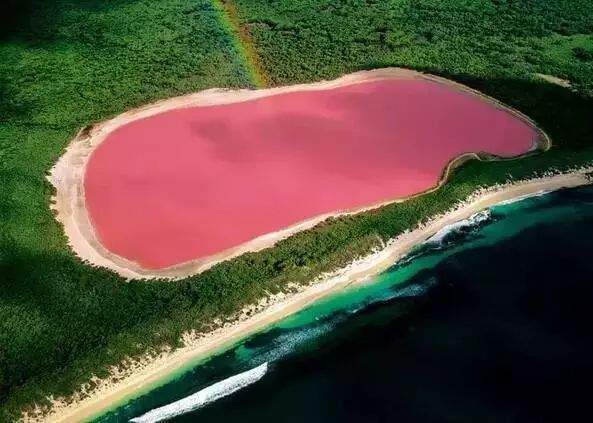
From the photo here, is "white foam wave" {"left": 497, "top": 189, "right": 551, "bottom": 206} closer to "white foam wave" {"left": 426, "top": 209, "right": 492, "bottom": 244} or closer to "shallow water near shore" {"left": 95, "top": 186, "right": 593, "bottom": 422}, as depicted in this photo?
"white foam wave" {"left": 426, "top": 209, "right": 492, "bottom": 244}

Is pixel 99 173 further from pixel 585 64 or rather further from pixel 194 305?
pixel 585 64

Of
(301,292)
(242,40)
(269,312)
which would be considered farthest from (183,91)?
(269,312)

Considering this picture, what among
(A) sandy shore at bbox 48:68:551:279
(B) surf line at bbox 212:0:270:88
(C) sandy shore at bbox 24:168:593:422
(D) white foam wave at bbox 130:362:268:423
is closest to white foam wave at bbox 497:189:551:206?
(C) sandy shore at bbox 24:168:593:422

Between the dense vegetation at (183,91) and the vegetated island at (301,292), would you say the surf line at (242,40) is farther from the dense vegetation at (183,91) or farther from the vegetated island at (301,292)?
the vegetated island at (301,292)

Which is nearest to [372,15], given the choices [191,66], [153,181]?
[191,66]

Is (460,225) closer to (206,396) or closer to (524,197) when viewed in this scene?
(524,197)

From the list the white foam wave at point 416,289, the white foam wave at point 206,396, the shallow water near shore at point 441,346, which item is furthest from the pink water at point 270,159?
the white foam wave at point 206,396

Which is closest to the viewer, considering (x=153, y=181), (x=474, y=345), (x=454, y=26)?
(x=474, y=345)
